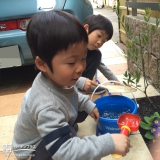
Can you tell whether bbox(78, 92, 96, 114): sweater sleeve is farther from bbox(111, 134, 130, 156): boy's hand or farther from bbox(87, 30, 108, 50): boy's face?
bbox(87, 30, 108, 50): boy's face

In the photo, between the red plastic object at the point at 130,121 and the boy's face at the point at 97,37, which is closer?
the red plastic object at the point at 130,121

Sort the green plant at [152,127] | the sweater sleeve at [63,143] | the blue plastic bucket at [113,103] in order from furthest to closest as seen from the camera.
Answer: the blue plastic bucket at [113,103]
the green plant at [152,127]
the sweater sleeve at [63,143]

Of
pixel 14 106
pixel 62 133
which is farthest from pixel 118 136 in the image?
pixel 14 106

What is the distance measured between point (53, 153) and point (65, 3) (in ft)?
4.93

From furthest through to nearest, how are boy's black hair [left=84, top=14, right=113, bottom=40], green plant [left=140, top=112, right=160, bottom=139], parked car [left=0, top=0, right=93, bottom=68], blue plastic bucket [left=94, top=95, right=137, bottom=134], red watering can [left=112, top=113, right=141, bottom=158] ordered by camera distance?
parked car [left=0, top=0, right=93, bottom=68], boy's black hair [left=84, top=14, right=113, bottom=40], blue plastic bucket [left=94, top=95, right=137, bottom=134], green plant [left=140, top=112, right=160, bottom=139], red watering can [left=112, top=113, right=141, bottom=158]

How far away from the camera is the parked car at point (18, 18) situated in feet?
6.51

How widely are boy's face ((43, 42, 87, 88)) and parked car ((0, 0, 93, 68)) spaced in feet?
3.84

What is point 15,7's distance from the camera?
6.52 ft

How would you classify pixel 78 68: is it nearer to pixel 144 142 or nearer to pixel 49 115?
pixel 49 115

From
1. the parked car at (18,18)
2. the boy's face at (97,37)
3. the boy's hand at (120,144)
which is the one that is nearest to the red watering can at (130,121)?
the boy's hand at (120,144)

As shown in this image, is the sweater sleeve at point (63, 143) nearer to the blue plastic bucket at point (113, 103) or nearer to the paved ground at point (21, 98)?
the paved ground at point (21, 98)

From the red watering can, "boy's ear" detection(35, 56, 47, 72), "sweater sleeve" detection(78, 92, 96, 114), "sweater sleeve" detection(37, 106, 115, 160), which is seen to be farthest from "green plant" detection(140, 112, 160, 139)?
"boy's ear" detection(35, 56, 47, 72)

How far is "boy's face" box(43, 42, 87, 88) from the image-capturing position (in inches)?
35.2

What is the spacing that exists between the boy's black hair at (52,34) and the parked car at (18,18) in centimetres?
111
